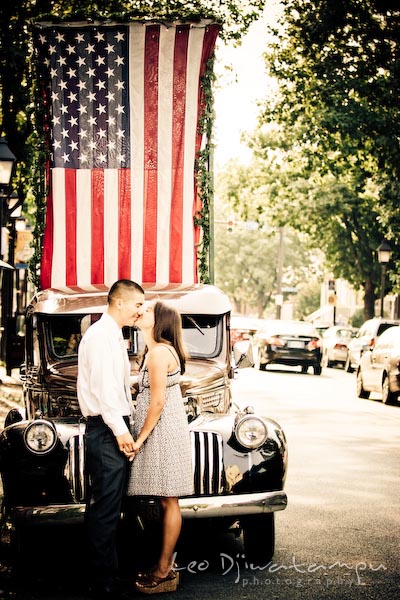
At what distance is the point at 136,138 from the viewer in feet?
34.2

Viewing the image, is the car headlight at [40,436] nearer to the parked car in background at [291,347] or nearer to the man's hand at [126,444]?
the man's hand at [126,444]

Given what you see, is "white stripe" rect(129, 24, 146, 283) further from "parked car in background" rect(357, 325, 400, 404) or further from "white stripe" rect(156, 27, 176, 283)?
"parked car in background" rect(357, 325, 400, 404)

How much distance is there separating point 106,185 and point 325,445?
477cm

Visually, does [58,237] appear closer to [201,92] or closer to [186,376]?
[201,92]

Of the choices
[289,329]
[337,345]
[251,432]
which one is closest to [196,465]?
[251,432]

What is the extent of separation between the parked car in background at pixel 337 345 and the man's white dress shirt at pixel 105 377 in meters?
28.5

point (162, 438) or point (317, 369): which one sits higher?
point (162, 438)

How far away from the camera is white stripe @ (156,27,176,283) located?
10156 mm

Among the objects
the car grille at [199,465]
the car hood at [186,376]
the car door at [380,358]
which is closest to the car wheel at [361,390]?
the car door at [380,358]

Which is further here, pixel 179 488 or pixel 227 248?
pixel 227 248

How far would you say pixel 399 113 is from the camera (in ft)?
94.5

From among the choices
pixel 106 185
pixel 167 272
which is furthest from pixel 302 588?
pixel 106 185

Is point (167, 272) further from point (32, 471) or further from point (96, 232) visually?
point (32, 471)

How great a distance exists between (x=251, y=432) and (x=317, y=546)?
Result: 47.6 inches
